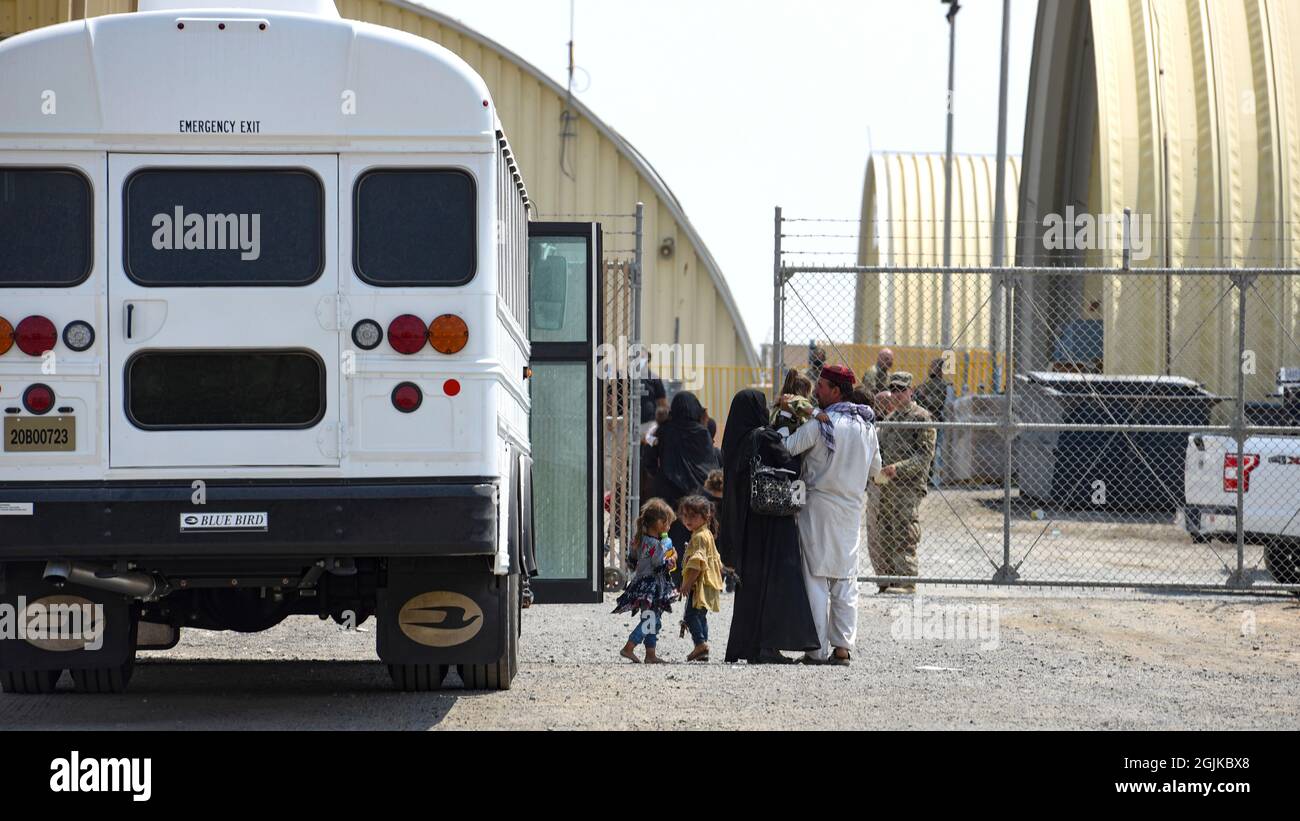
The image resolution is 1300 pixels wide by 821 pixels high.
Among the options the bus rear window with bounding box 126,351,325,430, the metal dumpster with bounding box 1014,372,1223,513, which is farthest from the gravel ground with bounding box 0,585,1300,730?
the metal dumpster with bounding box 1014,372,1223,513

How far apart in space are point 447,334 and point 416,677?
7.30ft

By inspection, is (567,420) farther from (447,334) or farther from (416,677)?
(447,334)

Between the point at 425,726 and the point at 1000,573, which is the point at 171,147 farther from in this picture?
the point at 1000,573

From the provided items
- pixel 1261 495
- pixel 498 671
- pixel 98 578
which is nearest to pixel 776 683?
pixel 498 671

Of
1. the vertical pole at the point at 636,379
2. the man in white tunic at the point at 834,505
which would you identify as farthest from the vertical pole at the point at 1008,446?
the man in white tunic at the point at 834,505

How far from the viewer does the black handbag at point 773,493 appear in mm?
9906

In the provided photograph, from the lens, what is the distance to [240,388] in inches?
290

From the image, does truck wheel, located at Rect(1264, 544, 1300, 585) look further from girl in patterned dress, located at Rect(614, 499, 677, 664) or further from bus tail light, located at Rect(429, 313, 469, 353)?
bus tail light, located at Rect(429, 313, 469, 353)

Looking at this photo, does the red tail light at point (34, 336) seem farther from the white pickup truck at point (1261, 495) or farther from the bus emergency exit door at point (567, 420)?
the white pickup truck at point (1261, 495)

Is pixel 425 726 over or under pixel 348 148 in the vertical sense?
under

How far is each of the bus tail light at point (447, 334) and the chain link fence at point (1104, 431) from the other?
20.1 ft

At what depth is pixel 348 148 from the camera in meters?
7.43
